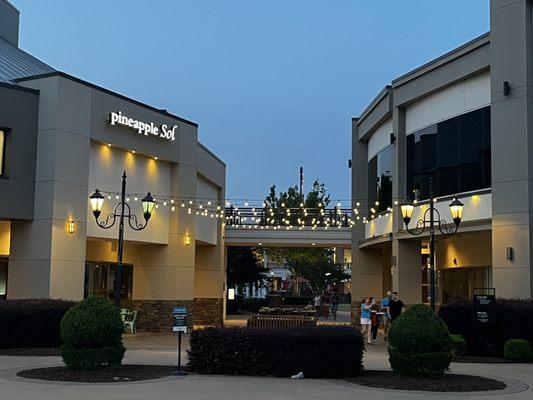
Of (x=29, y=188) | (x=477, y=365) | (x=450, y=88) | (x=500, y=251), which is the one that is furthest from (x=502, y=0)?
(x=29, y=188)

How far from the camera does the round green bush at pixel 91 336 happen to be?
48.1ft

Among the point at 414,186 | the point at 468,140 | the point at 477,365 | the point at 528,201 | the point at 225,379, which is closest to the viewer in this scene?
the point at 225,379

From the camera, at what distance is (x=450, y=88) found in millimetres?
24828

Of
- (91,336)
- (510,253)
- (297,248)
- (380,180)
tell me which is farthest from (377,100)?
(297,248)

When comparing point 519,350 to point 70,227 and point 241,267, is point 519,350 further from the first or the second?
point 241,267

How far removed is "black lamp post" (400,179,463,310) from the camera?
1947cm

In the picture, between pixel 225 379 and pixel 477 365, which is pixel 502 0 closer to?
pixel 477 365

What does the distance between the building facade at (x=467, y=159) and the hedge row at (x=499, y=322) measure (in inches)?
42.1

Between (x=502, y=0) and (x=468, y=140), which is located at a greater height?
(x=502, y=0)

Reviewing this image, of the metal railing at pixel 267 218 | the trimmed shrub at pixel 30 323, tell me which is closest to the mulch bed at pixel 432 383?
the trimmed shrub at pixel 30 323

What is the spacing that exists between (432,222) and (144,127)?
40.8 ft

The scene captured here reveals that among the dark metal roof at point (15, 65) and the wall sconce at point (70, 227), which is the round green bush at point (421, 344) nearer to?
the wall sconce at point (70, 227)

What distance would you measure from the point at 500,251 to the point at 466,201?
2702 millimetres

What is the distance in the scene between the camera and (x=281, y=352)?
14875 millimetres
